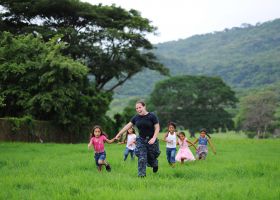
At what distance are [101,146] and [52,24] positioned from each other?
104ft

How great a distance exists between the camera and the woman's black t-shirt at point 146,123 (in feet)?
38.7

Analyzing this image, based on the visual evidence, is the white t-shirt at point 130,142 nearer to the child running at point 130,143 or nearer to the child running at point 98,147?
the child running at point 130,143

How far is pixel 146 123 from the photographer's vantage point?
464 inches

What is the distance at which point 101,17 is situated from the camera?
44562mm

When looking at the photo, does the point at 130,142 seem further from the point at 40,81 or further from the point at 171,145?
the point at 40,81

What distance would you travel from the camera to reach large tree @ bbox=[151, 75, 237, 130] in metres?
87.4

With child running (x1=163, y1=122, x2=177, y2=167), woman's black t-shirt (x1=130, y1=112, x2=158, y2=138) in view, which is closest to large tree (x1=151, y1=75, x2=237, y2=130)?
child running (x1=163, y1=122, x2=177, y2=167)

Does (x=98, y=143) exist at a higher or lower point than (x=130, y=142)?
higher

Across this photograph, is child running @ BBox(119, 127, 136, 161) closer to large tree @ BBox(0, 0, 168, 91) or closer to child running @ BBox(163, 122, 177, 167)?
child running @ BBox(163, 122, 177, 167)

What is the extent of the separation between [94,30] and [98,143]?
104 ft

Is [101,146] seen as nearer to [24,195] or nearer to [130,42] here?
[24,195]

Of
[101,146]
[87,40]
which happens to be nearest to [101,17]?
[87,40]

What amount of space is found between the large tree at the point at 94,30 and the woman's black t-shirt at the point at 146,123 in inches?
1200

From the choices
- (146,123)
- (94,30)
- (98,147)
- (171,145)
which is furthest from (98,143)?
(94,30)
